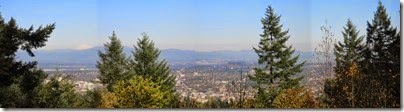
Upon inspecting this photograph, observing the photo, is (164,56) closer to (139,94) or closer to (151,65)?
(151,65)

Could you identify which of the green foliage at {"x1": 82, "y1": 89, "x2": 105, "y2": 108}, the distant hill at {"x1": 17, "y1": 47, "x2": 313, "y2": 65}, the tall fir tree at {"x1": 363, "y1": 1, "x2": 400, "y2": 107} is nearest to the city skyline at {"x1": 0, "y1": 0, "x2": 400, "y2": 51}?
the distant hill at {"x1": 17, "y1": 47, "x2": 313, "y2": 65}

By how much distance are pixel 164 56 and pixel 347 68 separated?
1590mm

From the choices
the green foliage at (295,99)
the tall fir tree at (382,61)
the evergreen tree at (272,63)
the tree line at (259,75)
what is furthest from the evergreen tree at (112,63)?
the tall fir tree at (382,61)

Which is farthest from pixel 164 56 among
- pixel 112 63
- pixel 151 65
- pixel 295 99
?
pixel 295 99

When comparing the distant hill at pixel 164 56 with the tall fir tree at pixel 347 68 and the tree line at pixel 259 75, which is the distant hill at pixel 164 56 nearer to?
the tree line at pixel 259 75

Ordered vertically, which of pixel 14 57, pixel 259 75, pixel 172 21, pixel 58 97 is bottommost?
pixel 58 97

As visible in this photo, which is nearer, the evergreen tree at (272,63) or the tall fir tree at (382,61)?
the tall fir tree at (382,61)

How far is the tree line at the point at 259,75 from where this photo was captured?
4.32 metres

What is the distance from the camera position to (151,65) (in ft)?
16.4

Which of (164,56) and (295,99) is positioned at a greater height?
(164,56)

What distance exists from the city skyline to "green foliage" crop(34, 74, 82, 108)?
1.39 feet

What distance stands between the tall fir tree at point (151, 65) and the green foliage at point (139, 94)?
7 centimetres

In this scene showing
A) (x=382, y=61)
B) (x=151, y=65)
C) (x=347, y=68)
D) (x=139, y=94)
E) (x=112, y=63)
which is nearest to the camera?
(x=382, y=61)

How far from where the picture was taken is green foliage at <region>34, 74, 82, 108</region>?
15.6 feet
